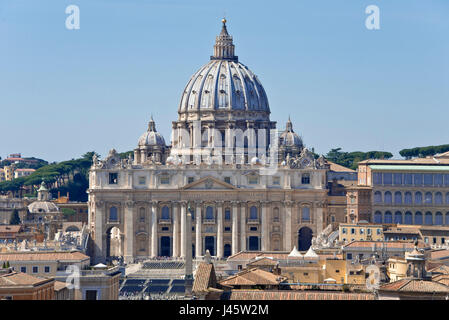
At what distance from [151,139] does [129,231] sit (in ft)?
87.8

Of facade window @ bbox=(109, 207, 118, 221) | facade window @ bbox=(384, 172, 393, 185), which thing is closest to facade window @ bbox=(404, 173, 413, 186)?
facade window @ bbox=(384, 172, 393, 185)

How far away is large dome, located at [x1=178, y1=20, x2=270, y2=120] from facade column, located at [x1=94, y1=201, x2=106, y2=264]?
2770 cm

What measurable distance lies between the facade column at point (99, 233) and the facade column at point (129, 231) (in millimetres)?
2379

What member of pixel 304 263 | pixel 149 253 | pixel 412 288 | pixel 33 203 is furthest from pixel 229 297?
pixel 33 203

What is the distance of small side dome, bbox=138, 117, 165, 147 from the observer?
175750 mm

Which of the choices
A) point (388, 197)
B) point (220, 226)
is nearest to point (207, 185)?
point (220, 226)

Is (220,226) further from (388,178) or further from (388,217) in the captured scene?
(388,178)

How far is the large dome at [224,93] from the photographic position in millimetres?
175625

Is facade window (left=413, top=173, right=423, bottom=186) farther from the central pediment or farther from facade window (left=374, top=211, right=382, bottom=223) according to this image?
the central pediment

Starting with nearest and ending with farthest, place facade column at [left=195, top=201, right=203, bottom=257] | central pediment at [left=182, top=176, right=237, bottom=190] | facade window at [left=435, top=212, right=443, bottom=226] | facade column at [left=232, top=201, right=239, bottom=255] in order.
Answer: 1. facade window at [left=435, top=212, right=443, bottom=226]
2. facade column at [left=195, top=201, right=203, bottom=257]
3. facade column at [left=232, top=201, right=239, bottom=255]
4. central pediment at [left=182, top=176, right=237, bottom=190]

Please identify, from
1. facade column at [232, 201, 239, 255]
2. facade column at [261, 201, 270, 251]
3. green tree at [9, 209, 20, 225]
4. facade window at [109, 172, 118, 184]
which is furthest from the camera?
green tree at [9, 209, 20, 225]
